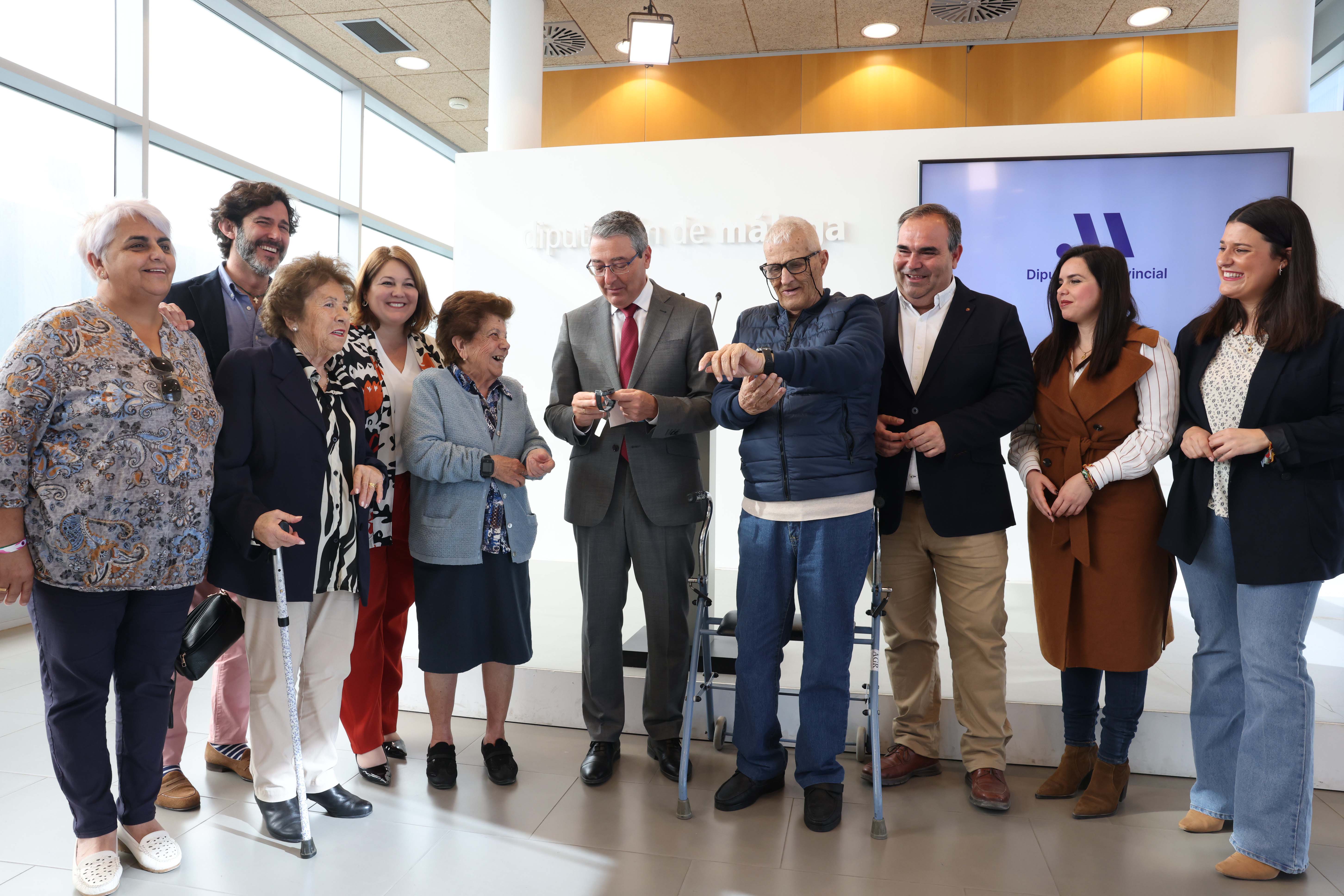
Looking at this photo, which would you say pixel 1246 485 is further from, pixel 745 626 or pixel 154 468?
pixel 154 468

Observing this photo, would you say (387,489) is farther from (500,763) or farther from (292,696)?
(500,763)

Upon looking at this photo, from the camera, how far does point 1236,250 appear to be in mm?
2283

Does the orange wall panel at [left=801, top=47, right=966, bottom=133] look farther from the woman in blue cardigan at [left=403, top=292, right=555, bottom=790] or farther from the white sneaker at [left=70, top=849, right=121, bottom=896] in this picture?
the white sneaker at [left=70, top=849, right=121, bottom=896]

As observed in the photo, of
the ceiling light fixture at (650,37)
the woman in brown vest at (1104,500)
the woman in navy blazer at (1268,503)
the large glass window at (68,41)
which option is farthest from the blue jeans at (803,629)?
the large glass window at (68,41)

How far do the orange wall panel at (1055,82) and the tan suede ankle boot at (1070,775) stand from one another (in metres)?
5.77

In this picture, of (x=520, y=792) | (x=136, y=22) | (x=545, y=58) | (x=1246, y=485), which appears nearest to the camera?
(x=1246, y=485)

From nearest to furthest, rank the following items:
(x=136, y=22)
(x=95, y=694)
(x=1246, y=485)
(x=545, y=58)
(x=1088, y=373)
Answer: (x=95, y=694)
(x=1246, y=485)
(x=1088, y=373)
(x=136, y=22)
(x=545, y=58)

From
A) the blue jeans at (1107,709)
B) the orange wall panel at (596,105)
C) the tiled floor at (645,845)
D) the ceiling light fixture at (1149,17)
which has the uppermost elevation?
the ceiling light fixture at (1149,17)

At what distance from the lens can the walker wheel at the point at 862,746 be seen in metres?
2.96

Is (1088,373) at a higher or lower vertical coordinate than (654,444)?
higher

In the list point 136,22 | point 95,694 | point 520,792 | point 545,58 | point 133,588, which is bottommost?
point 520,792

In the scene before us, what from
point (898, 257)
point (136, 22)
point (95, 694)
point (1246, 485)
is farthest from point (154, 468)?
point (136, 22)

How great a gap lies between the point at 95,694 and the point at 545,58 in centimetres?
690

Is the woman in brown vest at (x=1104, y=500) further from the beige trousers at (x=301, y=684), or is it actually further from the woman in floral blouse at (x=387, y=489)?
the beige trousers at (x=301, y=684)
